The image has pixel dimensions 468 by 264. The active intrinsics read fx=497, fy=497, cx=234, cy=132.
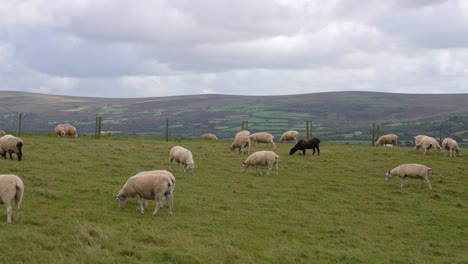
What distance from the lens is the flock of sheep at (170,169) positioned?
14.0 metres

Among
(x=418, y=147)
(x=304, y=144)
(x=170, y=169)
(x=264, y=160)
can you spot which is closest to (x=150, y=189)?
(x=170, y=169)

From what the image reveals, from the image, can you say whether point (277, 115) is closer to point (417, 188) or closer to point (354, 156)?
point (354, 156)

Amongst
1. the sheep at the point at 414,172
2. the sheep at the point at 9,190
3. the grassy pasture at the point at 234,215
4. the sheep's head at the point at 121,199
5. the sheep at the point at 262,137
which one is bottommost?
the grassy pasture at the point at 234,215

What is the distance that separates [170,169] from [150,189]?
30.5 ft

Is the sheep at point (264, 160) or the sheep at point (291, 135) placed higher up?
the sheep at point (291, 135)

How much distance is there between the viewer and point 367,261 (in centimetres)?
1321

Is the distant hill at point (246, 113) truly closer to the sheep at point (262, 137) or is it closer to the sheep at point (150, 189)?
the sheep at point (262, 137)

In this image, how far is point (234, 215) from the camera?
17109mm

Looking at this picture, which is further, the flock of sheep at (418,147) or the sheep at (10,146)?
the sheep at (10,146)

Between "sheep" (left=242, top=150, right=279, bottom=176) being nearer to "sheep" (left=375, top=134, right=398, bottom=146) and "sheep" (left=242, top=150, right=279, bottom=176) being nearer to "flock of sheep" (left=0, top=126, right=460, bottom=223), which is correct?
"flock of sheep" (left=0, top=126, right=460, bottom=223)

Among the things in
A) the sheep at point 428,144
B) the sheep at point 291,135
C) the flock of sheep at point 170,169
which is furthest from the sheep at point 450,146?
the sheep at point 291,135

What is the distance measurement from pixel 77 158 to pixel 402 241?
18.2 meters

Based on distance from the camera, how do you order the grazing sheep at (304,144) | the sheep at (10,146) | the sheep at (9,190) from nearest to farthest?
the sheep at (9,190)
the sheep at (10,146)
the grazing sheep at (304,144)

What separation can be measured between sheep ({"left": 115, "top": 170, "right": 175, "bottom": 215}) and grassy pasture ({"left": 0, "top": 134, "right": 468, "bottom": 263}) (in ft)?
1.69
